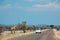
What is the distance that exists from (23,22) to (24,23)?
867 millimetres

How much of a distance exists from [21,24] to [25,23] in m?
2.54

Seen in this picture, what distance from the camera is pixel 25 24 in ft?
343

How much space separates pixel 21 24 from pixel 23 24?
99 centimetres

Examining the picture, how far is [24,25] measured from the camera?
10556 cm

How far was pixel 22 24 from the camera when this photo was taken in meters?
106

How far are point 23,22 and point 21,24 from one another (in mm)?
1400

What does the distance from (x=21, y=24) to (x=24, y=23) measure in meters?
1.80

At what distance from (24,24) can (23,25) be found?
1602 mm

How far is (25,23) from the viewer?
4097 inches

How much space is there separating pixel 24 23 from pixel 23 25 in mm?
1903

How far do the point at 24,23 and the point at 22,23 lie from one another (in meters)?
2.12

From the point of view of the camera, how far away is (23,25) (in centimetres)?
10625

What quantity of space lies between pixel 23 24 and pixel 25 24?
1289 mm

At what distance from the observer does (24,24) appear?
10481 centimetres
